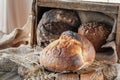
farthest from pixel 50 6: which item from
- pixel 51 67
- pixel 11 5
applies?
pixel 11 5

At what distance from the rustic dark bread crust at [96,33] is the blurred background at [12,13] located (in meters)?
0.49

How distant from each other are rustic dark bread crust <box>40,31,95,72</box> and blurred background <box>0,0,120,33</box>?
60cm

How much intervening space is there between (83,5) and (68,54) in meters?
0.21

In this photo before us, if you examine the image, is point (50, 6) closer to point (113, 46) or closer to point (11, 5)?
point (113, 46)

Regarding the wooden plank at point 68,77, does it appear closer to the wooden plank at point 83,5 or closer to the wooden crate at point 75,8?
the wooden crate at point 75,8

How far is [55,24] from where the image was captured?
71cm

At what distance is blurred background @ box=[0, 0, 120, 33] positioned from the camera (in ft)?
3.48

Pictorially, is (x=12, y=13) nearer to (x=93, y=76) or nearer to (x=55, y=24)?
(x=55, y=24)

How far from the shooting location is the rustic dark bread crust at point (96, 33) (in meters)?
0.67

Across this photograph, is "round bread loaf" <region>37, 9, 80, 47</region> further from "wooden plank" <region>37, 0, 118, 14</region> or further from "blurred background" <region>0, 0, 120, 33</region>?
"blurred background" <region>0, 0, 120, 33</region>

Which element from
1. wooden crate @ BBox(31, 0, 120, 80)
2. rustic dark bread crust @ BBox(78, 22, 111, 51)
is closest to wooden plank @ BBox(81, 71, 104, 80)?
wooden crate @ BBox(31, 0, 120, 80)

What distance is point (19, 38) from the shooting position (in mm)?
881

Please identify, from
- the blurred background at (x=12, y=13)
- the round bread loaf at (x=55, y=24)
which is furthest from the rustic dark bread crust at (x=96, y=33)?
the blurred background at (x=12, y=13)

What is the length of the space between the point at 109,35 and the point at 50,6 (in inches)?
7.8
